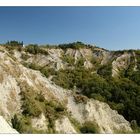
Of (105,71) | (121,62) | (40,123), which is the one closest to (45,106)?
(40,123)

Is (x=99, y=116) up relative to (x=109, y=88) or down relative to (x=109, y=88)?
down

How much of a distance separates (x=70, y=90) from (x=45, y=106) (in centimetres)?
1432

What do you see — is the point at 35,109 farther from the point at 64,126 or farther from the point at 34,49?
the point at 34,49

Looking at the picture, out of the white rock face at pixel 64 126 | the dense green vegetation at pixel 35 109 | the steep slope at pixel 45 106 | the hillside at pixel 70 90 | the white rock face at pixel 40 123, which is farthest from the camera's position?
the white rock face at pixel 64 126

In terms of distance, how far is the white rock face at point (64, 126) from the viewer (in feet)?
125

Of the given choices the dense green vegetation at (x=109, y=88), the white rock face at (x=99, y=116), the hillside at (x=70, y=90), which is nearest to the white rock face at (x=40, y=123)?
the hillside at (x=70, y=90)

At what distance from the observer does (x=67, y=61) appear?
301 ft

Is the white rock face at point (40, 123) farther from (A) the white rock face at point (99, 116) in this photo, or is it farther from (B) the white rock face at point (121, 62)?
(B) the white rock face at point (121, 62)

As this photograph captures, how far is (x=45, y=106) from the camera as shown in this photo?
40.8 m

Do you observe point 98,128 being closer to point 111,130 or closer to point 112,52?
point 111,130

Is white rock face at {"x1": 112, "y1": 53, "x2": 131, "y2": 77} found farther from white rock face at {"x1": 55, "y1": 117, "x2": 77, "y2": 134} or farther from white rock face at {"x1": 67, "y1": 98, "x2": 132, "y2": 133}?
white rock face at {"x1": 55, "y1": 117, "x2": 77, "y2": 134}

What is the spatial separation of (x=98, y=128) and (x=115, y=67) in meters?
51.0

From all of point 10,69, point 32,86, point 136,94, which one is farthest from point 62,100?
point 136,94
